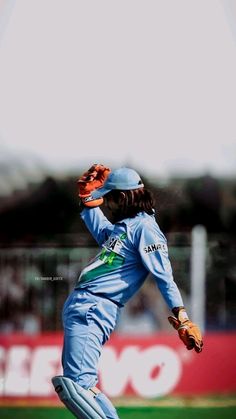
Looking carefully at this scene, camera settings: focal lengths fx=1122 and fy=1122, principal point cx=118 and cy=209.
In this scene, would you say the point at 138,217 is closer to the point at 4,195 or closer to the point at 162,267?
the point at 162,267

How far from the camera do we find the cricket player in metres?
5.01

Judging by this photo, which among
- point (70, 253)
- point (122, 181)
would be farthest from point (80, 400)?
point (70, 253)

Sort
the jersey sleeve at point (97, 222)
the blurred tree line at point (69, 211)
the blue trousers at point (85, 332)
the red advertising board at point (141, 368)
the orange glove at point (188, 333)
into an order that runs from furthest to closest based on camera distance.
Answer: the blurred tree line at point (69, 211) < the red advertising board at point (141, 368) < the jersey sleeve at point (97, 222) < the blue trousers at point (85, 332) < the orange glove at point (188, 333)

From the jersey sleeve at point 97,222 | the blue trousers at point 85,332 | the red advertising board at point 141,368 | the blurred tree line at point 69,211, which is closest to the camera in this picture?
the blue trousers at point 85,332

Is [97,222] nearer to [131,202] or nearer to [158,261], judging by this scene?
[131,202]

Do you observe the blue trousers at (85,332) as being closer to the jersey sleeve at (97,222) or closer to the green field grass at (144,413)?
the jersey sleeve at (97,222)

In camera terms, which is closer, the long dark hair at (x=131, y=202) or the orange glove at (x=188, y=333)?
the orange glove at (x=188, y=333)

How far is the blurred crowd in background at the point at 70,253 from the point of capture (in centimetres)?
729

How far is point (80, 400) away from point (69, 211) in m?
2.56

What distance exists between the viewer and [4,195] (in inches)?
308

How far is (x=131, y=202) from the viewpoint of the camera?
17.3 feet

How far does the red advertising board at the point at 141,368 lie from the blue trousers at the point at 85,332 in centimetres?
180

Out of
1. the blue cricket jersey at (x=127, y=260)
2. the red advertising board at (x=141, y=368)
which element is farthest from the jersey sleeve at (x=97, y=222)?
the red advertising board at (x=141, y=368)

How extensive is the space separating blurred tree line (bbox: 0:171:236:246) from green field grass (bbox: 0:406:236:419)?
1.11m
